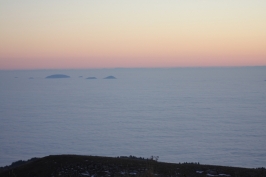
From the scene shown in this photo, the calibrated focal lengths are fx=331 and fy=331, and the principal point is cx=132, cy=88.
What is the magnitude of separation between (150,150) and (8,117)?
38.6 meters

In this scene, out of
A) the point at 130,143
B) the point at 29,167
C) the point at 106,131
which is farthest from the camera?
the point at 106,131

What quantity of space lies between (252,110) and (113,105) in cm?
3530

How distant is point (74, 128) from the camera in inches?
2157

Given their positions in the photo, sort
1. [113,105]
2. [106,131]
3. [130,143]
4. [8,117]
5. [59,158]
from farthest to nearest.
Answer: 1. [113,105]
2. [8,117]
3. [106,131]
4. [130,143]
5. [59,158]

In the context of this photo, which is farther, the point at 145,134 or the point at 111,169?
the point at 145,134

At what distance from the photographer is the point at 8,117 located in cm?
6675

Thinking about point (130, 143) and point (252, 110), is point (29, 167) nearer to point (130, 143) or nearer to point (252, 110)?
point (130, 143)

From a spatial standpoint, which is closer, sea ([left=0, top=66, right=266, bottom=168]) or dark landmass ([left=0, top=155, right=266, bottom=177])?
dark landmass ([left=0, top=155, right=266, bottom=177])

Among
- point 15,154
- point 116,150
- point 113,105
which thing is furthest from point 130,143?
point 113,105

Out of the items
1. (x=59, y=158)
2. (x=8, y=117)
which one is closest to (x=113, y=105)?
(x=8, y=117)

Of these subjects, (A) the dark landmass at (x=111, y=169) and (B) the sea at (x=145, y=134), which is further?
(B) the sea at (x=145, y=134)

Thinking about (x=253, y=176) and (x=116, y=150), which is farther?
(x=116, y=150)

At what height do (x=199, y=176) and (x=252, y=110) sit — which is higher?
(x=252, y=110)

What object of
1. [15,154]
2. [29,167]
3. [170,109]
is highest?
[170,109]
